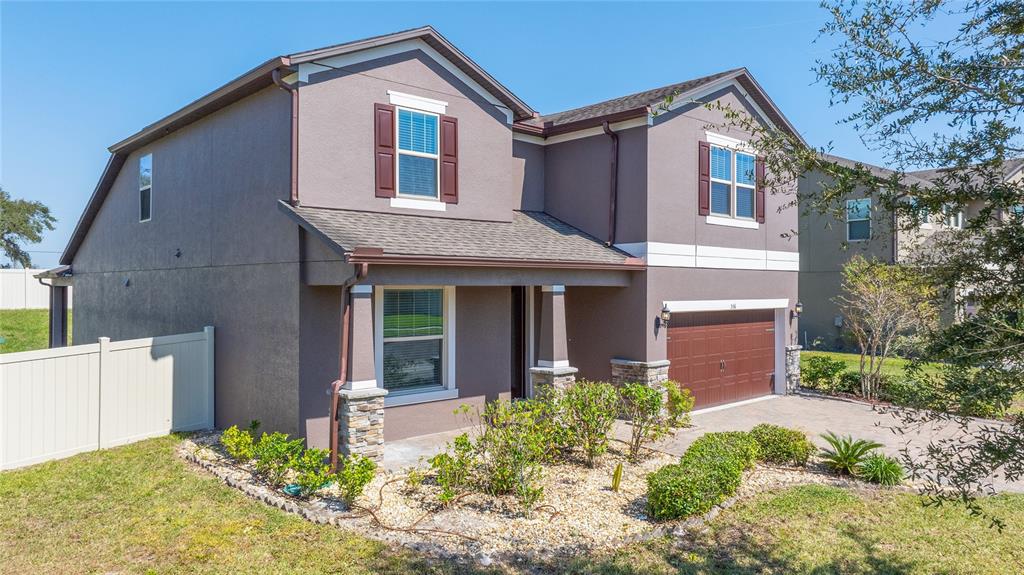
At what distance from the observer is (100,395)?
368 inches

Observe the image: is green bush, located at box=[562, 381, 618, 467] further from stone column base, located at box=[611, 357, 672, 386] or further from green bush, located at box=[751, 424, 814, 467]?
stone column base, located at box=[611, 357, 672, 386]

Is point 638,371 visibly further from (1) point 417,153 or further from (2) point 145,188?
(2) point 145,188

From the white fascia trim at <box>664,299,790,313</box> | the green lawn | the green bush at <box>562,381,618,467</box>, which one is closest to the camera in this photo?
the green lawn

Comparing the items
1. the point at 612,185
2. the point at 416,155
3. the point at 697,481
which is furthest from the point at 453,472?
the point at 612,185

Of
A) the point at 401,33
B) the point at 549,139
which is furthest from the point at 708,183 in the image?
the point at 401,33

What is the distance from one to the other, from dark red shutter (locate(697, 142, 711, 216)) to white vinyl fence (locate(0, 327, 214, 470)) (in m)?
9.54

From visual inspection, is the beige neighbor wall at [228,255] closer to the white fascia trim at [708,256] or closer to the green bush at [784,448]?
the white fascia trim at [708,256]

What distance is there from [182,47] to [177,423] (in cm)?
831

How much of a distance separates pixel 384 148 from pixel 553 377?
462 cm

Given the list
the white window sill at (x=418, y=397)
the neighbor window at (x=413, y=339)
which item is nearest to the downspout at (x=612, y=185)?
the neighbor window at (x=413, y=339)

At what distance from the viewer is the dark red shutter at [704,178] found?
12633 mm

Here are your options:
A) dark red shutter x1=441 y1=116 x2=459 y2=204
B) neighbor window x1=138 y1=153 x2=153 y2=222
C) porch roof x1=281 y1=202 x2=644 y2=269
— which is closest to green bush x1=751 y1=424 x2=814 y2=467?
porch roof x1=281 y1=202 x2=644 y2=269

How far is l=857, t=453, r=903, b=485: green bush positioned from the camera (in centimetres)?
809

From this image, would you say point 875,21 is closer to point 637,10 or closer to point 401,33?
point 637,10
